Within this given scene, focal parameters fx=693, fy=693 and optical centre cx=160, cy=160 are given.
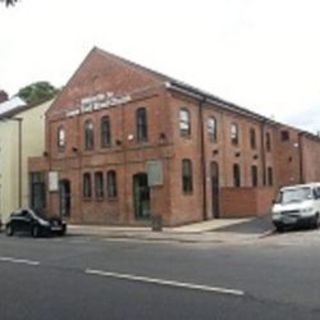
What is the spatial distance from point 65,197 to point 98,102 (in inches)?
249

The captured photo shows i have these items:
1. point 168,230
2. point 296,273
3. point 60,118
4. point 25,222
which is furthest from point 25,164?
point 296,273

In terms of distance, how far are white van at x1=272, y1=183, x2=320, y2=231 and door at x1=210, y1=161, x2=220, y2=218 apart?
8.22 meters

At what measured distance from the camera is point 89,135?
132 ft

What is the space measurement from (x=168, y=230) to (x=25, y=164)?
1600 centimetres

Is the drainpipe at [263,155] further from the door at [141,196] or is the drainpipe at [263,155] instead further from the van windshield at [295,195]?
the van windshield at [295,195]

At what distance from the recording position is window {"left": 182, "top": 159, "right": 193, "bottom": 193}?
35.7 metres

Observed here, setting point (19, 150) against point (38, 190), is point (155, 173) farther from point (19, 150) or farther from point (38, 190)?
point (19, 150)

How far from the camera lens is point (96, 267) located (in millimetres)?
16969

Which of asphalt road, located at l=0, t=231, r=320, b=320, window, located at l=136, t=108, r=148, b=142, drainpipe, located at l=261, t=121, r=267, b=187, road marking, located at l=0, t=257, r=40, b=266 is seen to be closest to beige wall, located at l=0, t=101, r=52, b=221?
window, located at l=136, t=108, r=148, b=142

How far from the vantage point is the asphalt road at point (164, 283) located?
10133mm

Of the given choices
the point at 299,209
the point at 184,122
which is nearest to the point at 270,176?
the point at 184,122

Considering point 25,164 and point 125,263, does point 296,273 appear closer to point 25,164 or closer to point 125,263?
point 125,263

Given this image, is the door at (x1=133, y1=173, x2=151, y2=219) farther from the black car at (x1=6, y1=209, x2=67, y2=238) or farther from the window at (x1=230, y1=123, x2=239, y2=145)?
the window at (x1=230, y1=123, x2=239, y2=145)

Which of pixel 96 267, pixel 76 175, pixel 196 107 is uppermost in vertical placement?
pixel 196 107
